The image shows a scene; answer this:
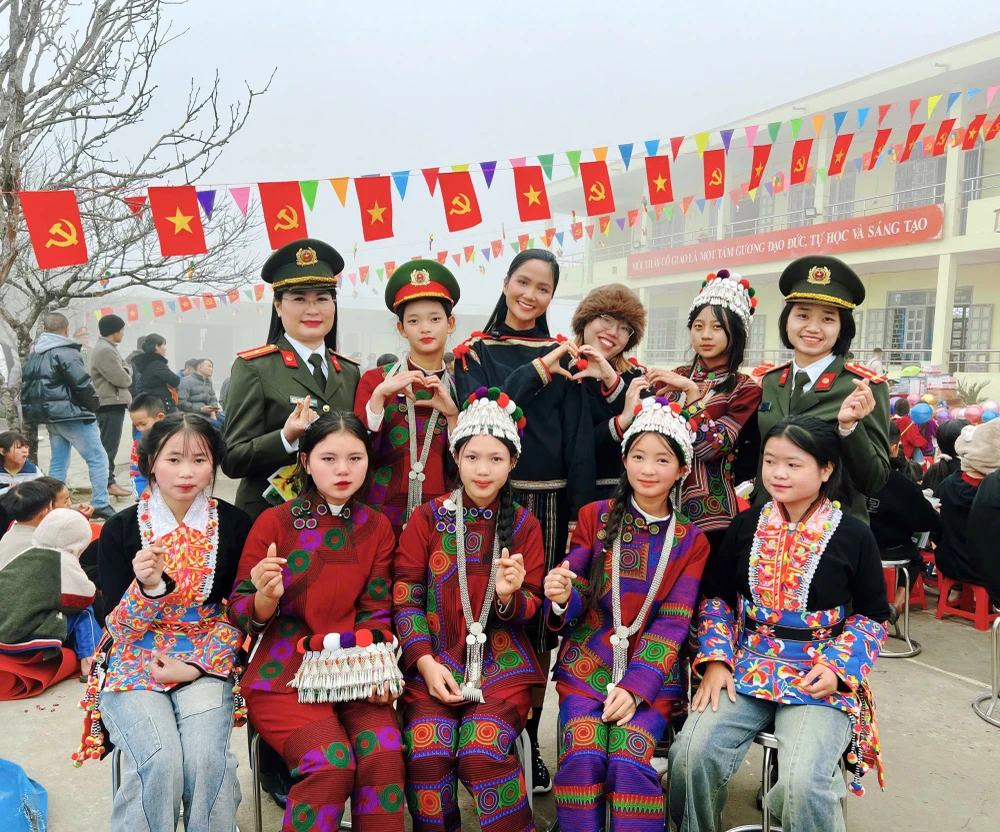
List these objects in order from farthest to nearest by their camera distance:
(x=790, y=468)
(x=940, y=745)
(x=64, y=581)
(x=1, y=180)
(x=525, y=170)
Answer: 1. (x=525, y=170)
2. (x=1, y=180)
3. (x=64, y=581)
4. (x=940, y=745)
5. (x=790, y=468)

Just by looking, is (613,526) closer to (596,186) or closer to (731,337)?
(731,337)

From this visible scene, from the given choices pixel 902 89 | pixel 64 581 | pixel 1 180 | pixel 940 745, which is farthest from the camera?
pixel 902 89

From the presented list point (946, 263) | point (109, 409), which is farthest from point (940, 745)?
point (946, 263)

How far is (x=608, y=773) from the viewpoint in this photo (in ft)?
7.55

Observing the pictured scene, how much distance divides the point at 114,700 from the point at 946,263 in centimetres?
1652

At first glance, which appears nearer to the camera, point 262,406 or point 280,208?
point 262,406

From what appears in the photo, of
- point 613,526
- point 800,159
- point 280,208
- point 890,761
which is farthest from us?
point 800,159

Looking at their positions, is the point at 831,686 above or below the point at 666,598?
below

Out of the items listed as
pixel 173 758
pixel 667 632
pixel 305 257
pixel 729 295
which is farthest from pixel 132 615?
pixel 729 295

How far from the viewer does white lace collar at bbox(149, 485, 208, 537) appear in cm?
256

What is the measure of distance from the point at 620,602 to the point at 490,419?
805 millimetres

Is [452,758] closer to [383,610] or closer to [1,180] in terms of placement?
[383,610]

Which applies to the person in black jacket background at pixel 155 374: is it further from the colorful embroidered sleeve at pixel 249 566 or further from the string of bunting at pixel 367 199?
the colorful embroidered sleeve at pixel 249 566

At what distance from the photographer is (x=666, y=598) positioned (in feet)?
8.64
